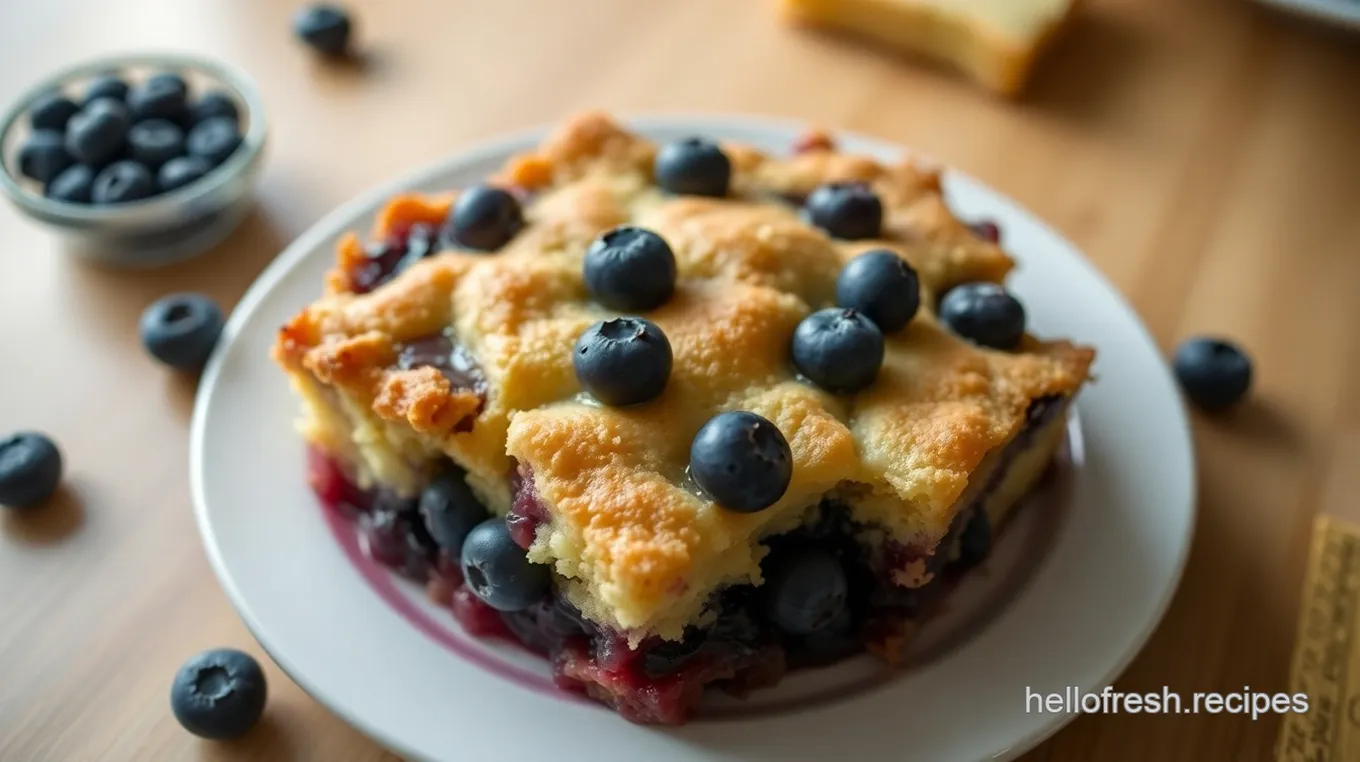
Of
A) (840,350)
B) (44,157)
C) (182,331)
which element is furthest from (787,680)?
(44,157)

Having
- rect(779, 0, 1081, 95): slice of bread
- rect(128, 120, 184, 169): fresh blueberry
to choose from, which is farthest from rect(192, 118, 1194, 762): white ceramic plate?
rect(779, 0, 1081, 95): slice of bread

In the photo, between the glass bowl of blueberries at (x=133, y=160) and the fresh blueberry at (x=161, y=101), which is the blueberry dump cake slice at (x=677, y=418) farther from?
the fresh blueberry at (x=161, y=101)

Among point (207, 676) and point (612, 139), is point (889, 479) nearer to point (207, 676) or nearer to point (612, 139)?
point (612, 139)

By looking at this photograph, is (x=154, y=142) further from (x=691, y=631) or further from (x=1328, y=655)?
(x=1328, y=655)

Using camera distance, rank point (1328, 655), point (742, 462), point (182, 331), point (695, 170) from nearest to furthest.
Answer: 1. point (742, 462)
2. point (1328, 655)
3. point (695, 170)
4. point (182, 331)

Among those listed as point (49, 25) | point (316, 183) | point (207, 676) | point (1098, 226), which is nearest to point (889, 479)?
point (207, 676)
